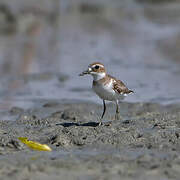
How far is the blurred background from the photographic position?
12.3 metres

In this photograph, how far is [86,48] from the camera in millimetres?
16938

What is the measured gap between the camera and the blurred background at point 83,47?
40.4 ft

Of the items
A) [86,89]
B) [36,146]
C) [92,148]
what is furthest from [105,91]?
[86,89]

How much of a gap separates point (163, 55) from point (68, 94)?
488 cm

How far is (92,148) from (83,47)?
34.2ft

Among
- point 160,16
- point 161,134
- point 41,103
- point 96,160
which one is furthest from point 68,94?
point 160,16

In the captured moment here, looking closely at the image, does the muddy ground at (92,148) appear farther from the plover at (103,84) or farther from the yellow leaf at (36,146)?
the plover at (103,84)

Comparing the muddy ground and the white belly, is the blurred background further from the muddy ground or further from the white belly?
the white belly

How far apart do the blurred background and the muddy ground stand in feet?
7.55

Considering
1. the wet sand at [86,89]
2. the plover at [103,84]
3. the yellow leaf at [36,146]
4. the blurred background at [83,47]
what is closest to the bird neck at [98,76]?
the plover at [103,84]

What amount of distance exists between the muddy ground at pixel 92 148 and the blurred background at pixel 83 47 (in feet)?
7.55

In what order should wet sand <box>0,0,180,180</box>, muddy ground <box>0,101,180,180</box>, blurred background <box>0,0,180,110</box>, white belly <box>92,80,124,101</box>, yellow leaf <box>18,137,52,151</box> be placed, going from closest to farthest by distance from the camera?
muddy ground <box>0,101,180,180</box>
wet sand <box>0,0,180,180</box>
yellow leaf <box>18,137,52,151</box>
white belly <box>92,80,124,101</box>
blurred background <box>0,0,180,110</box>

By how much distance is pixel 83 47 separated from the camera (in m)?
17.1

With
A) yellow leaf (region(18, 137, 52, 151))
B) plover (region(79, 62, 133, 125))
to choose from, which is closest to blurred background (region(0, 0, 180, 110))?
plover (region(79, 62, 133, 125))
